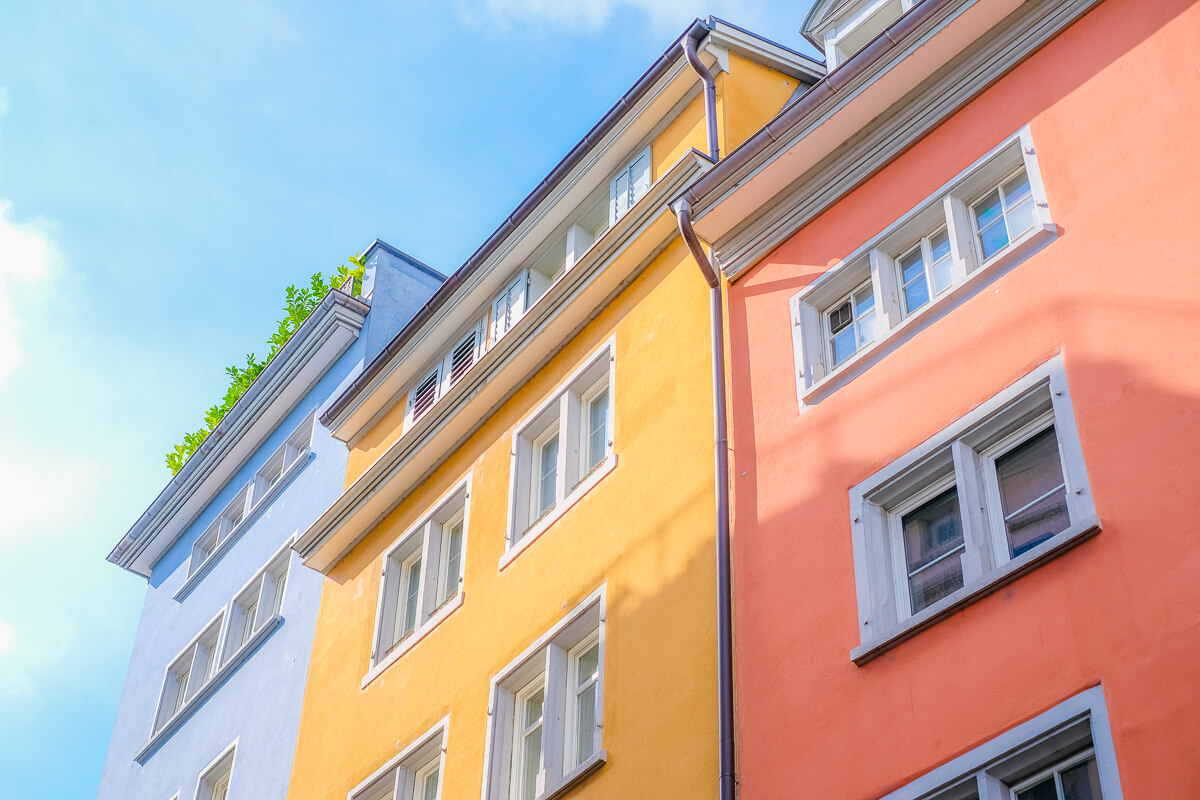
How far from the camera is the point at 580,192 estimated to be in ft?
69.7

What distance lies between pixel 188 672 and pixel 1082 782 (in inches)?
843

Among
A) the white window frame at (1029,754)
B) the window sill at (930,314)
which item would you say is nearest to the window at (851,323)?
the window sill at (930,314)

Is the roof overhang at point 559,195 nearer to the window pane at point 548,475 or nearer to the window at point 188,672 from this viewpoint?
the window pane at point 548,475

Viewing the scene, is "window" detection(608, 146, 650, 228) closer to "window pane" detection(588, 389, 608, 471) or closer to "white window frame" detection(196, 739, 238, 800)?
"window pane" detection(588, 389, 608, 471)

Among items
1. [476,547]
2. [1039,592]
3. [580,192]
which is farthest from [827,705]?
[580,192]

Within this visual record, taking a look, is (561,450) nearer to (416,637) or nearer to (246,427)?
(416,637)

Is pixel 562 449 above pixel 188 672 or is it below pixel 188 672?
below

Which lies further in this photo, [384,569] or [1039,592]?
[384,569]

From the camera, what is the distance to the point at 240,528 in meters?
28.7

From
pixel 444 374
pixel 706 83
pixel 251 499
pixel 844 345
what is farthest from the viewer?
pixel 251 499

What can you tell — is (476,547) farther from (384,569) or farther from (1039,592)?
(1039,592)

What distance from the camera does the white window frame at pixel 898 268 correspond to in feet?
44.8

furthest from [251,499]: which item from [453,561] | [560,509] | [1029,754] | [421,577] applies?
[1029,754]

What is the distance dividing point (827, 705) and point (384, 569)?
34.2ft
